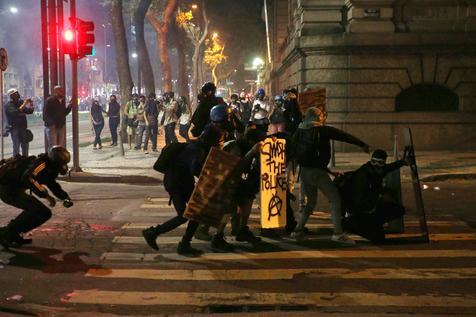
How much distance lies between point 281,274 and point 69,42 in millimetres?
10132

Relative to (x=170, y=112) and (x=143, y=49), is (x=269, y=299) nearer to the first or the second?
(x=170, y=112)

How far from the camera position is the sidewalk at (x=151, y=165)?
14.6 m

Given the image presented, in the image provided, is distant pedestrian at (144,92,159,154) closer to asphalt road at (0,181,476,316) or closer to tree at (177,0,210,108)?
asphalt road at (0,181,476,316)

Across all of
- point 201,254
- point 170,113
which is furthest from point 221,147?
point 170,113

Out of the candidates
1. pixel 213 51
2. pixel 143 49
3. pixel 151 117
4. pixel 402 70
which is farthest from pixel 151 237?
pixel 213 51

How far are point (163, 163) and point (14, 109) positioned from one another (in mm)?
10798

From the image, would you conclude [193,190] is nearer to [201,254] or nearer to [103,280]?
[201,254]

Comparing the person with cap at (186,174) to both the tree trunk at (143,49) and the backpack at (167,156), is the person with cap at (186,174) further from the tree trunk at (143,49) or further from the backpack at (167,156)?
the tree trunk at (143,49)

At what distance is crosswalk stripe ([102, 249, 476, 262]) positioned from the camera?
7332 millimetres

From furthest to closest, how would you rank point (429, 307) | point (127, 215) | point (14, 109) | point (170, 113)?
1. point (170, 113)
2. point (14, 109)
3. point (127, 215)
4. point (429, 307)

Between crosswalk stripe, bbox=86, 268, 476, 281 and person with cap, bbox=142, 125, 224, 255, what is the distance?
0.76 m

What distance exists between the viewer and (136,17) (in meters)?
33.5

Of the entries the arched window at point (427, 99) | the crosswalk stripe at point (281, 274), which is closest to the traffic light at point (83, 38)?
the crosswalk stripe at point (281, 274)

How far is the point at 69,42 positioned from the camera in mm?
15156
